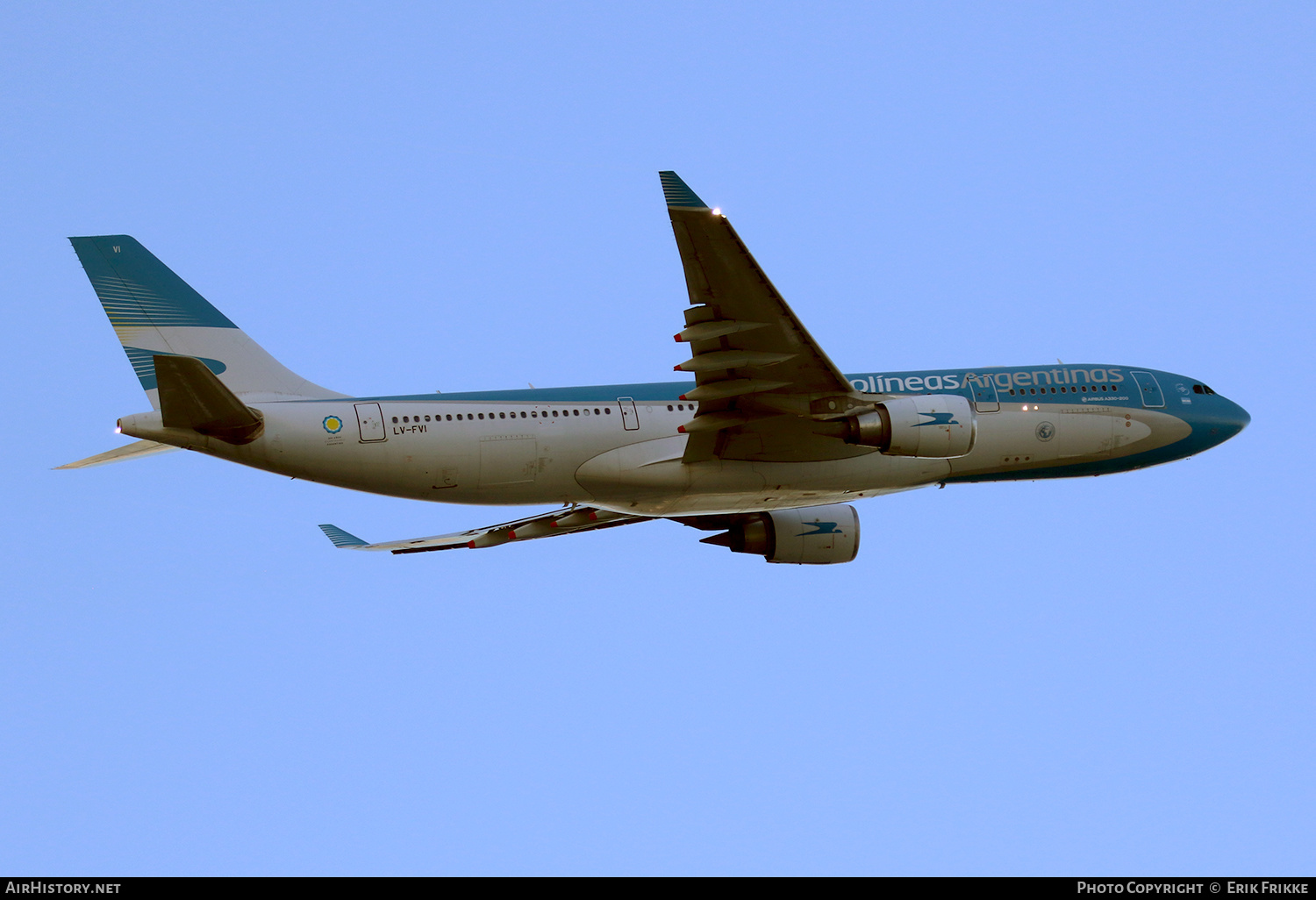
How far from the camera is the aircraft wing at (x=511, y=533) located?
38156 mm

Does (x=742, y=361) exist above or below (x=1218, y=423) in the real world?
above

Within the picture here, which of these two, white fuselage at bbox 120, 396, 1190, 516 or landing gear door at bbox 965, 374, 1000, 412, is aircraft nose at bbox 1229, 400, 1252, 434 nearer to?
white fuselage at bbox 120, 396, 1190, 516

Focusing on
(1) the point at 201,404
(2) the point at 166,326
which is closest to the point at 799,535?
(1) the point at 201,404

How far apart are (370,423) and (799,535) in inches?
513

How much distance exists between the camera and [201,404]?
90.6 feet

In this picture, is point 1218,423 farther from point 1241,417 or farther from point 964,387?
point 964,387

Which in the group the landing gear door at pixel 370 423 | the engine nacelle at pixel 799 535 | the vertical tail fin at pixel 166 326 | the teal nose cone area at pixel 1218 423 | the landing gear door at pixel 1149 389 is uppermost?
the vertical tail fin at pixel 166 326

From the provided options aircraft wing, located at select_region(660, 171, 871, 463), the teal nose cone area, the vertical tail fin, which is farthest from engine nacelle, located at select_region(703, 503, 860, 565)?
the vertical tail fin

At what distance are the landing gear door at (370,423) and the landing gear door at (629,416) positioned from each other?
5.64 metres

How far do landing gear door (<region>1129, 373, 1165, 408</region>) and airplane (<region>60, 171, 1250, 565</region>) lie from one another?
1.29ft

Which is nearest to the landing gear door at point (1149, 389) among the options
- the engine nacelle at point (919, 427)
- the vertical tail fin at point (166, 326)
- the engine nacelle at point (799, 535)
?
the engine nacelle at point (919, 427)

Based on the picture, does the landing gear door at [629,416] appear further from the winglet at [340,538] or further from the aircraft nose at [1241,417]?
the aircraft nose at [1241,417]

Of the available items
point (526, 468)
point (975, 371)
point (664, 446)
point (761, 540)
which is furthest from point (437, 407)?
point (975, 371)
